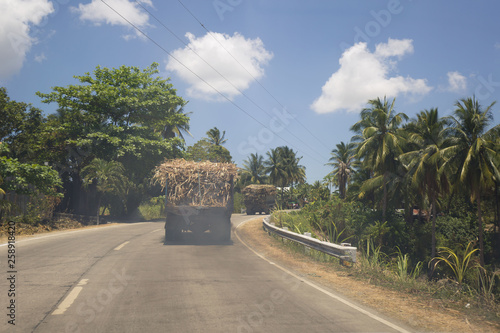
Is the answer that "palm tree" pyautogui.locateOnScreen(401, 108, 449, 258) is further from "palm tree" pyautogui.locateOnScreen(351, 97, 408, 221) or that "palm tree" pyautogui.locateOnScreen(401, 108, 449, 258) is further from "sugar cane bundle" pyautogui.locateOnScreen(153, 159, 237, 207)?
"sugar cane bundle" pyautogui.locateOnScreen(153, 159, 237, 207)

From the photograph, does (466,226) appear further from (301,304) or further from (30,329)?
(30,329)

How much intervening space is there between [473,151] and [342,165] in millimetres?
30621

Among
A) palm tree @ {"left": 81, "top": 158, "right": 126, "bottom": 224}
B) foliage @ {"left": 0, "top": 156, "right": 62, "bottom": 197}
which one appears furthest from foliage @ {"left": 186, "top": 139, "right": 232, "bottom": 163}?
foliage @ {"left": 0, "top": 156, "right": 62, "bottom": 197}

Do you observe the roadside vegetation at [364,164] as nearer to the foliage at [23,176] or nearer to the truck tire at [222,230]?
the foliage at [23,176]

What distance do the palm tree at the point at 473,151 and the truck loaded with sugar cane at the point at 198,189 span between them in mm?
20776

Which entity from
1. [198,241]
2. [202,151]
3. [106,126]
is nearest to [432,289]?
[198,241]

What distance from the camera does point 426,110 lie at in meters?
35.9

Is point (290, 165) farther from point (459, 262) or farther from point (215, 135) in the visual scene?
point (459, 262)

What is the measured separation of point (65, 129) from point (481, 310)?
2892cm

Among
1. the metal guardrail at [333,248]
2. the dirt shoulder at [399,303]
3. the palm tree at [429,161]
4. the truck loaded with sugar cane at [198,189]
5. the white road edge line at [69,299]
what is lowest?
the white road edge line at [69,299]

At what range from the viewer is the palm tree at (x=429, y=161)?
29.8m

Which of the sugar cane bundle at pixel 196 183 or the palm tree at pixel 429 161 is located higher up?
the palm tree at pixel 429 161

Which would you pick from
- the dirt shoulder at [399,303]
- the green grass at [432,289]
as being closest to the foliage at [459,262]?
the green grass at [432,289]

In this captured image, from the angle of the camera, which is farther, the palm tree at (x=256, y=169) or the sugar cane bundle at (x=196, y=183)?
the palm tree at (x=256, y=169)
